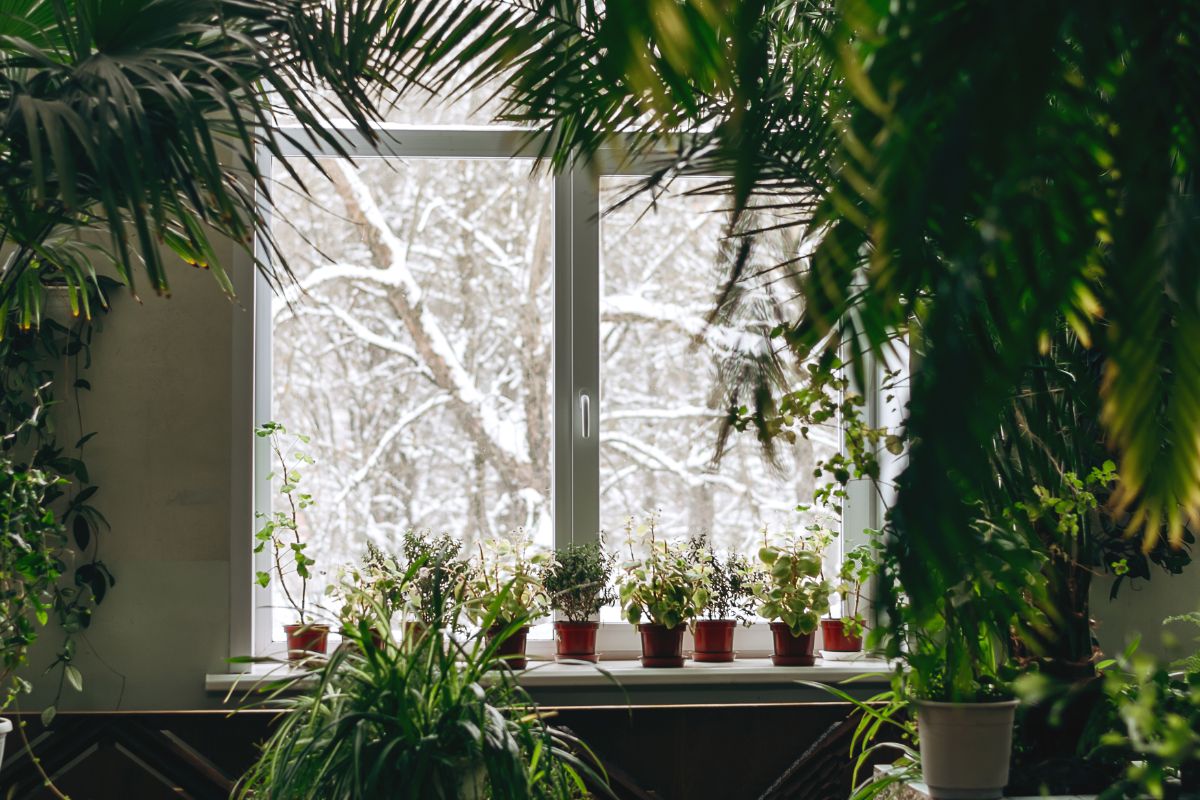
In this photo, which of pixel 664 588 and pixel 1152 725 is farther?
pixel 664 588

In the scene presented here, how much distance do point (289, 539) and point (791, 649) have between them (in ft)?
4.82

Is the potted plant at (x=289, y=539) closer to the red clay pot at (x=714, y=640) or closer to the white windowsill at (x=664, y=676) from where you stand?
the white windowsill at (x=664, y=676)

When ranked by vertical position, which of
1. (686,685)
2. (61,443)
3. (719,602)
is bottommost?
(686,685)

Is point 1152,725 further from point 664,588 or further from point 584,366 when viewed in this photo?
point 584,366

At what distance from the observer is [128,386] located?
9.65 feet

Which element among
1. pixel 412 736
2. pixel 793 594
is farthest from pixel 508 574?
pixel 412 736

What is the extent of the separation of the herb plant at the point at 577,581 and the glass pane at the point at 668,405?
226 mm

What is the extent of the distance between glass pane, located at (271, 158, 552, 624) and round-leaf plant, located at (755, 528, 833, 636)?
2.20ft

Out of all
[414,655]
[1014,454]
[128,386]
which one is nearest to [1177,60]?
[414,655]

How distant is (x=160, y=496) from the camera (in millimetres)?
2928

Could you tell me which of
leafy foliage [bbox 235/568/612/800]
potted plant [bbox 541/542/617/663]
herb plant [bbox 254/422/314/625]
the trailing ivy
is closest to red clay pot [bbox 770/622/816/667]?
potted plant [bbox 541/542/617/663]

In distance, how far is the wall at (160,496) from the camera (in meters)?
2.90

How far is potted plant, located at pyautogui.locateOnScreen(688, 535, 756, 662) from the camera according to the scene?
10.2ft

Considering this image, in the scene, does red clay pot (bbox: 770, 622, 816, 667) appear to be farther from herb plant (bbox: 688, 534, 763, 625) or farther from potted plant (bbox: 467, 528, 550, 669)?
potted plant (bbox: 467, 528, 550, 669)
